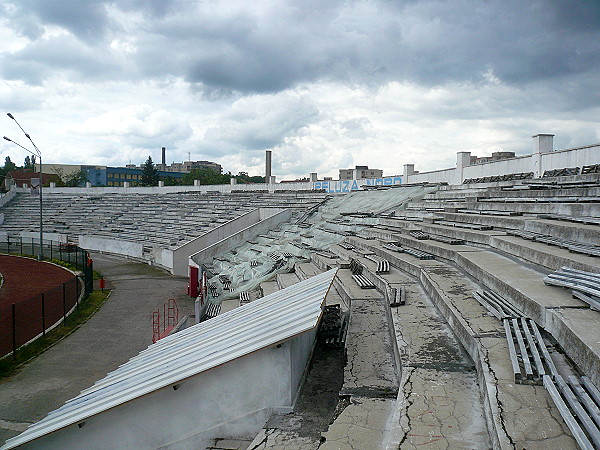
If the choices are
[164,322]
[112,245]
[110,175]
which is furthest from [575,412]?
[110,175]

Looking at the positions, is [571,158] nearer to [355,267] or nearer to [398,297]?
[355,267]

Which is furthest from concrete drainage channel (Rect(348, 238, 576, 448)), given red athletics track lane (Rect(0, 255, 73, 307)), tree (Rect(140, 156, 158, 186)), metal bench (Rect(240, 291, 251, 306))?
tree (Rect(140, 156, 158, 186))

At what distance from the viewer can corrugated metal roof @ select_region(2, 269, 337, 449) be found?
208 inches

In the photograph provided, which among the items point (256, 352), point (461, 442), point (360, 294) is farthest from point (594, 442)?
point (360, 294)

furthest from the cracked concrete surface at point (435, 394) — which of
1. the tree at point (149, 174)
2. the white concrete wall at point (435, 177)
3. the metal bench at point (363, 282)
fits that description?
the tree at point (149, 174)

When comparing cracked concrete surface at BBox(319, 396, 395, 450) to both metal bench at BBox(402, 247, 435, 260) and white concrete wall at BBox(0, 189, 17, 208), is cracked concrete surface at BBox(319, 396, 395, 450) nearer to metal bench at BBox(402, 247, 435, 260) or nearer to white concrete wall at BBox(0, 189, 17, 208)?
metal bench at BBox(402, 247, 435, 260)

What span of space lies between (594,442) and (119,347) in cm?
1080

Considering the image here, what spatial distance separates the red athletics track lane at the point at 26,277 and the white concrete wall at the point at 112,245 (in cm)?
387

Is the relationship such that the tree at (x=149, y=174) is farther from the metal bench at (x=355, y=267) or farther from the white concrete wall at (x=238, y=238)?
the metal bench at (x=355, y=267)

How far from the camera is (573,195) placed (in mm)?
9961

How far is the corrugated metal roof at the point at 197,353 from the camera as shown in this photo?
529 centimetres

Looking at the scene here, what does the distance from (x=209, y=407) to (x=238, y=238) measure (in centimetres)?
1705

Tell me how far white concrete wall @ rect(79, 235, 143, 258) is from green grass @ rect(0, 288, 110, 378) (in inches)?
386

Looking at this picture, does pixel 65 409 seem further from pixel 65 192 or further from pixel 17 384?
pixel 65 192
